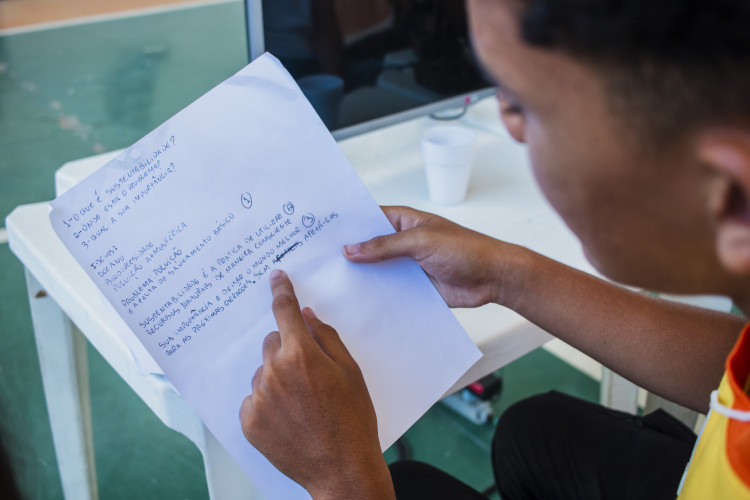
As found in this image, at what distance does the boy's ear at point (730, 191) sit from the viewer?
366 mm

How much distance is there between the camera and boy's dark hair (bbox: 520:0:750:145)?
339 mm

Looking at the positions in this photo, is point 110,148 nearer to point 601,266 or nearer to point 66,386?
point 66,386

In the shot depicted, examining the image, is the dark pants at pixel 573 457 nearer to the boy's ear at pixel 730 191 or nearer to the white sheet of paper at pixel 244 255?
the white sheet of paper at pixel 244 255

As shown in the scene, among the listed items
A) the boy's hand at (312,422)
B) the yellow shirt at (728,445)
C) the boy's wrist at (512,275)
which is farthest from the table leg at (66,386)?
the yellow shirt at (728,445)

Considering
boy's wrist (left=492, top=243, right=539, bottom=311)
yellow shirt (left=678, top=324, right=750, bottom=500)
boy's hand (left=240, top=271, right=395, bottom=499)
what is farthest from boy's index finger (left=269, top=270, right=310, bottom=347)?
yellow shirt (left=678, top=324, right=750, bottom=500)

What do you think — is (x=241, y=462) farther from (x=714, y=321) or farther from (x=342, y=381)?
(x=714, y=321)

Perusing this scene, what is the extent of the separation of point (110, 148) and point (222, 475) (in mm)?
2433

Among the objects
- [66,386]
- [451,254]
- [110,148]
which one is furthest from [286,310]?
[110,148]

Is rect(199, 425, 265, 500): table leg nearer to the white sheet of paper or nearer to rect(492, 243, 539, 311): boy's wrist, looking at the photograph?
the white sheet of paper

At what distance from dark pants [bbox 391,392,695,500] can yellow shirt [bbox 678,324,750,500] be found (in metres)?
0.24

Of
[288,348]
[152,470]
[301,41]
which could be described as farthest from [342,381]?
[152,470]

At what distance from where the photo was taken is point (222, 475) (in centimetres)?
73

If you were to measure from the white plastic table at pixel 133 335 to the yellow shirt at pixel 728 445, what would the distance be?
24 centimetres

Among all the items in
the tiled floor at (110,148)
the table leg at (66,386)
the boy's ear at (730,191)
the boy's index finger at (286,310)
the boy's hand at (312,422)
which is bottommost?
the tiled floor at (110,148)
